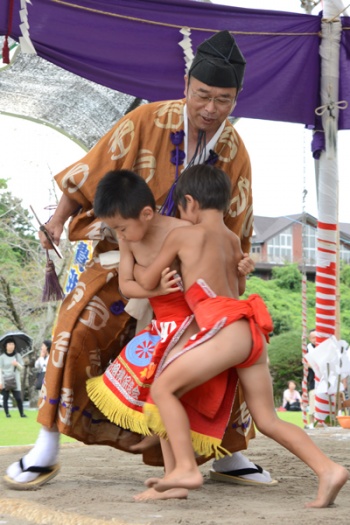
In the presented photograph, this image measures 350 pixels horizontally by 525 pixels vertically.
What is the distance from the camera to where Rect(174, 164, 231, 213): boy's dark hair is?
2543 millimetres

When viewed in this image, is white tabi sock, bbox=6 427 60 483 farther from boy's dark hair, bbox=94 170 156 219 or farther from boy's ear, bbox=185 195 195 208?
boy's ear, bbox=185 195 195 208

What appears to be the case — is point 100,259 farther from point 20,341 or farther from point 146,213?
point 20,341

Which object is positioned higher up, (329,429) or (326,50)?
(326,50)

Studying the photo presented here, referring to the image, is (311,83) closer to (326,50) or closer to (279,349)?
(326,50)

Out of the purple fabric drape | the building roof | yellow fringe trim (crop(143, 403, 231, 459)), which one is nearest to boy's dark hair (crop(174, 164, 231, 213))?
yellow fringe trim (crop(143, 403, 231, 459))

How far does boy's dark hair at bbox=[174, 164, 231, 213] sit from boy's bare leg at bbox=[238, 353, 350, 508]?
1.54ft

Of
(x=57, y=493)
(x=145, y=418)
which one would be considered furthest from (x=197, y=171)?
(x=57, y=493)

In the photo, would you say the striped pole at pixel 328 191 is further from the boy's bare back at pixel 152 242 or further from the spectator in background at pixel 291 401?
the spectator in background at pixel 291 401

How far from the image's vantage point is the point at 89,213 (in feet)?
9.52

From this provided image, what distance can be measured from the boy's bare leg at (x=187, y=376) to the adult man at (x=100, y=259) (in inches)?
20.7

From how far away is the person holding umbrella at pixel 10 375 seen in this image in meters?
9.70

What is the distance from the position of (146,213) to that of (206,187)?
0.19 m

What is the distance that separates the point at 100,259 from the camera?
2.92m

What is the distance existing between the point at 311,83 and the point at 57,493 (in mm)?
3758
